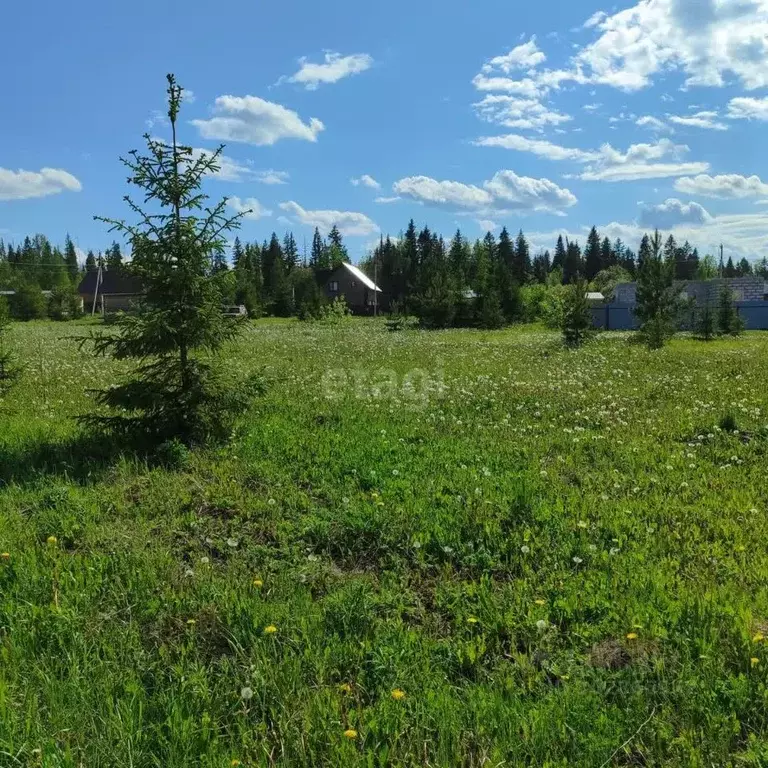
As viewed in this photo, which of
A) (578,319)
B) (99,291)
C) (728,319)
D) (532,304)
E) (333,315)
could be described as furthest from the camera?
(99,291)

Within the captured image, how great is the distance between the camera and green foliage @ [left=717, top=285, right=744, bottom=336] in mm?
38781

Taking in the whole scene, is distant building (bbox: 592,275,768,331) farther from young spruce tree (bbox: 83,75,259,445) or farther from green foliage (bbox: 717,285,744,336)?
young spruce tree (bbox: 83,75,259,445)

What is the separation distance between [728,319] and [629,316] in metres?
15.7

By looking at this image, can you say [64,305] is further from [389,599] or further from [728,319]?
[389,599]

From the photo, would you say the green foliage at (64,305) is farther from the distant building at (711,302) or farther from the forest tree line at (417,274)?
the distant building at (711,302)

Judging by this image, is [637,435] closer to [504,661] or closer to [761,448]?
[761,448]

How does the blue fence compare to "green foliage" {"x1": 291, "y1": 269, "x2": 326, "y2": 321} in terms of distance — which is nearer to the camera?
the blue fence

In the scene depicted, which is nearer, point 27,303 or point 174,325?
point 174,325

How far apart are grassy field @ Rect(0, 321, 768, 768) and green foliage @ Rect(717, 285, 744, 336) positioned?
112 ft

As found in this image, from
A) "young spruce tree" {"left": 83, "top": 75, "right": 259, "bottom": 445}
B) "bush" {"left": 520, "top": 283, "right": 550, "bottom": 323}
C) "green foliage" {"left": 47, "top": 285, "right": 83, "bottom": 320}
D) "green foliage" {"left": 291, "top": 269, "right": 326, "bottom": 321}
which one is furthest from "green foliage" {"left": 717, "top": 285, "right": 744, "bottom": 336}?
"green foliage" {"left": 47, "top": 285, "right": 83, "bottom": 320}

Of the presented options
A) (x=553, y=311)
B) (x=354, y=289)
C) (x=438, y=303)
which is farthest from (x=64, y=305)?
(x=553, y=311)

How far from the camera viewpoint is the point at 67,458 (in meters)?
8.07

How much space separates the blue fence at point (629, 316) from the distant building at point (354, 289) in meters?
43.2

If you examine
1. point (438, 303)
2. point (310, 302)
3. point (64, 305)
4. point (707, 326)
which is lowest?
point (707, 326)
